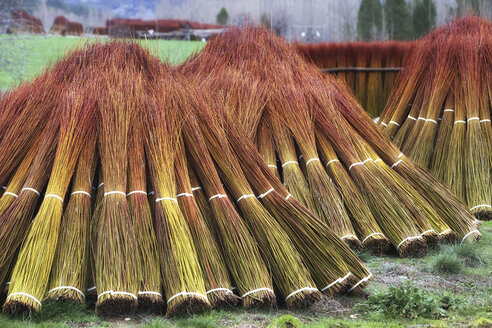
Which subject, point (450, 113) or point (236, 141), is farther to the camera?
point (450, 113)

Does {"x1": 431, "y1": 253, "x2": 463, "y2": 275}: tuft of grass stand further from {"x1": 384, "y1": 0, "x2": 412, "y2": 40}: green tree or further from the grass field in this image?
{"x1": 384, "y1": 0, "x2": 412, "y2": 40}: green tree

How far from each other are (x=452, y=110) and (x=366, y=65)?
2.70m

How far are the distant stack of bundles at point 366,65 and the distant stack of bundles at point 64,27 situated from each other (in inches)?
874

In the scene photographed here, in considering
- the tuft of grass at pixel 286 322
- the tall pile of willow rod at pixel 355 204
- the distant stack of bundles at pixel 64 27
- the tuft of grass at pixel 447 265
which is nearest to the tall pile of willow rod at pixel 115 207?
the tuft of grass at pixel 286 322

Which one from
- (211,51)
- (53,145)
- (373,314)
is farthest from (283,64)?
(373,314)

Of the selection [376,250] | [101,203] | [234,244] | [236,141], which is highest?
[236,141]

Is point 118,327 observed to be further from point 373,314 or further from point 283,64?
point 283,64

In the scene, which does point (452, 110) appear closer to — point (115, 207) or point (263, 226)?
point (263, 226)

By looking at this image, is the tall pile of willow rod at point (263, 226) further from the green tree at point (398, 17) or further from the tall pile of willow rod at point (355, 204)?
the green tree at point (398, 17)

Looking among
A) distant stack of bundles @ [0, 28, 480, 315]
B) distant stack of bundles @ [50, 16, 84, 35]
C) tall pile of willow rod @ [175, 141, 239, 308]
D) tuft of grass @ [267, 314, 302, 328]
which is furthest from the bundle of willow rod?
distant stack of bundles @ [50, 16, 84, 35]

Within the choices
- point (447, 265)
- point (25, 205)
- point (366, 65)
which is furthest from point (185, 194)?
point (366, 65)

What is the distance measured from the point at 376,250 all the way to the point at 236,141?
4.73 feet

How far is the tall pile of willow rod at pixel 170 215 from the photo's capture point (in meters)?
3.35

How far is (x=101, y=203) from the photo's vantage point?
148 inches
